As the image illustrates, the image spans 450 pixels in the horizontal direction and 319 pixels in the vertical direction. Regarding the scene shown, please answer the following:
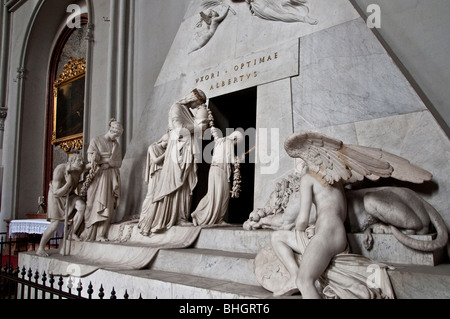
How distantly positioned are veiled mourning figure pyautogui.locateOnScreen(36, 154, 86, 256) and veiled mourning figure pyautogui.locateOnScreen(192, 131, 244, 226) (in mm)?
2100

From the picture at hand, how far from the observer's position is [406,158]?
12.2 feet

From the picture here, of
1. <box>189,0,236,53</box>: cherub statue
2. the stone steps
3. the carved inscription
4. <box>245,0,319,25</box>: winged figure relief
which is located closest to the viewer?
the stone steps

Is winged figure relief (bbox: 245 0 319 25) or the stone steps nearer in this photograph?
the stone steps

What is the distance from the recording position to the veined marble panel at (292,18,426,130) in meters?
4.03

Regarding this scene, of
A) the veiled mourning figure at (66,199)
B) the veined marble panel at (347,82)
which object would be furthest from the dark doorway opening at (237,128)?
the veiled mourning figure at (66,199)

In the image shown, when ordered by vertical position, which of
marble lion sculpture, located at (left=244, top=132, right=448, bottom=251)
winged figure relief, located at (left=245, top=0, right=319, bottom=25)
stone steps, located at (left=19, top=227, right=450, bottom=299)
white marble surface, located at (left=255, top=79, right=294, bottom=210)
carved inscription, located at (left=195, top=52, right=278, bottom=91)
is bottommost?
stone steps, located at (left=19, top=227, right=450, bottom=299)

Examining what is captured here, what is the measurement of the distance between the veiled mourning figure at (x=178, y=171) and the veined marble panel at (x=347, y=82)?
1.41 m

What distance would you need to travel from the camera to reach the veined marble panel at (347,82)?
4.03 metres

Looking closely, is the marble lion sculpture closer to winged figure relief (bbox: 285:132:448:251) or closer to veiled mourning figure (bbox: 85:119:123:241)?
winged figure relief (bbox: 285:132:448:251)

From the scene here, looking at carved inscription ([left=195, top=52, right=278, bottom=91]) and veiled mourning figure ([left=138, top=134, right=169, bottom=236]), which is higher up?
carved inscription ([left=195, top=52, right=278, bottom=91])

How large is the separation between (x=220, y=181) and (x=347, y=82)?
1.96 meters

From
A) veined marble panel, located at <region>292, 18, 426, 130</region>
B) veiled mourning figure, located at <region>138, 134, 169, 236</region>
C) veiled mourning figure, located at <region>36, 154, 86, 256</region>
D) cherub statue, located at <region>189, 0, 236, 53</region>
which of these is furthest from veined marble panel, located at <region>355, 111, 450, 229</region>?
veiled mourning figure, located at <region>36, 154, 86, 256</region>
